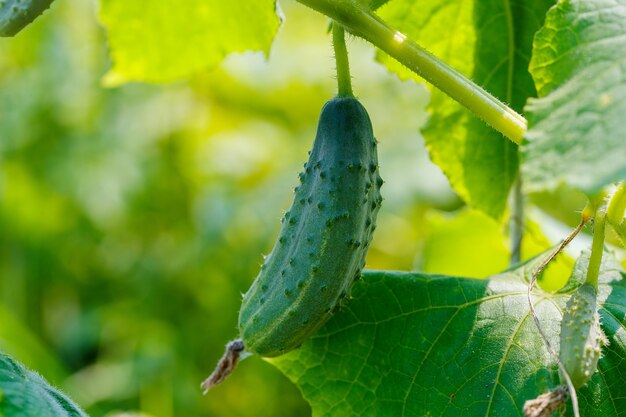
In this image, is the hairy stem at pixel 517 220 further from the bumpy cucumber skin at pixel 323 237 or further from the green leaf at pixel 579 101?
the green leaf at pixel 579 101

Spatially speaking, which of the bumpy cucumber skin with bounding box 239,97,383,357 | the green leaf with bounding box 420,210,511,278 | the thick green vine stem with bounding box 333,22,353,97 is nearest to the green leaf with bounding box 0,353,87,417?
A: the bumpy cucumber skin with bounding box 239,97,383,357

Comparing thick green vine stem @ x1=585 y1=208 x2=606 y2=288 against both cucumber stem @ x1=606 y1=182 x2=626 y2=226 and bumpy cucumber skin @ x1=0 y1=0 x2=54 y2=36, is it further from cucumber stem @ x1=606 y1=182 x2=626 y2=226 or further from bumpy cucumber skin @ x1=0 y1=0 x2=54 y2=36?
bumpy cucumber skin @ x1=0 y1=0 x2=54 y2=36

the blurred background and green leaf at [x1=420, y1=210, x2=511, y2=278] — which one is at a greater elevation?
the blurred background

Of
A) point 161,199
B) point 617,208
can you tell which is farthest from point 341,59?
point 161,199

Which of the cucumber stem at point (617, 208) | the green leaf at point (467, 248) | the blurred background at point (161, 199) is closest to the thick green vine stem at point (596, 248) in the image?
the cucumber stem at point (617, 208)

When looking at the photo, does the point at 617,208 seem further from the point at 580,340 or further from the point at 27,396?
the point at 27,396

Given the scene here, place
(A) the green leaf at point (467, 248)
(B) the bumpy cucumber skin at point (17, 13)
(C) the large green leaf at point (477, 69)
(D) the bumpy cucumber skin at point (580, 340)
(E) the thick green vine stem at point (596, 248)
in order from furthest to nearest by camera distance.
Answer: (A) the green leaf at point (467, 248) → (C) the large green leaf at point (477, 69) → (B) the bumpy cucumber skin at point (17, 13) → (E) the thick green vine stem at point (596, 248) → (D) the bumpy cucumber skin at point (580, 340)
